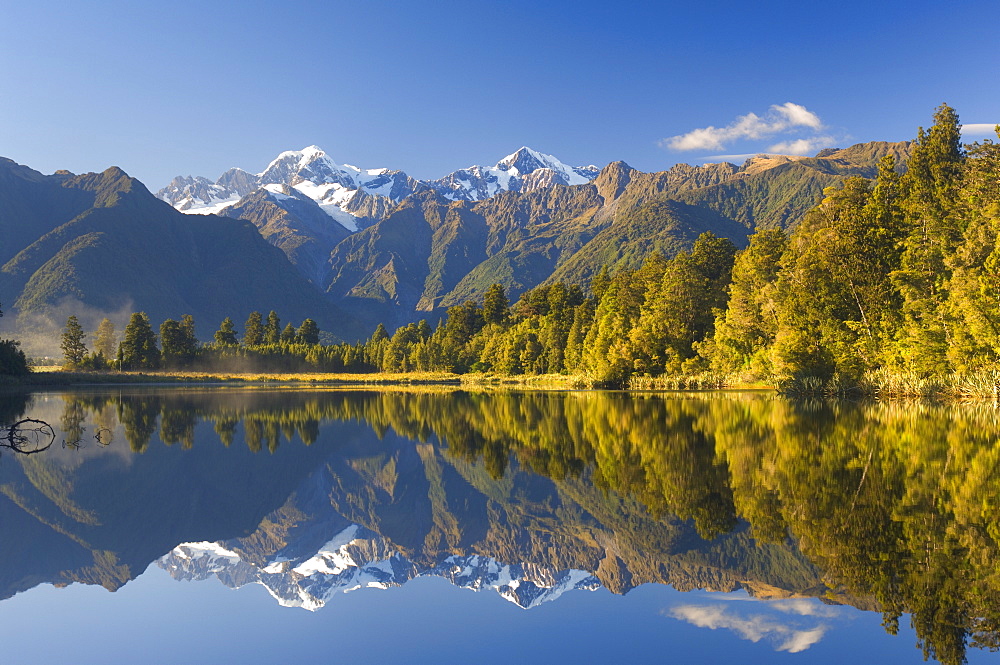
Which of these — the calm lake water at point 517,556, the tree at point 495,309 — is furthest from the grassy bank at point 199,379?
the calm lake water at point 517,556

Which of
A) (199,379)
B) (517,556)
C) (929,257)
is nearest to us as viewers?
(517,556)

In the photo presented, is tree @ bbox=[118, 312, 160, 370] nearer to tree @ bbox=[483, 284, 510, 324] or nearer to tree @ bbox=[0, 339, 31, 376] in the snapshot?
tree @ bbox=[0, 339, 31, 376]

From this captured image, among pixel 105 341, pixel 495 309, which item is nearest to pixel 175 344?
pixel 105 341

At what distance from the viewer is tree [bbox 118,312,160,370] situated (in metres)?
154

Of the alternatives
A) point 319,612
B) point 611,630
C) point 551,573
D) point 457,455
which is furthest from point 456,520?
point 457,455

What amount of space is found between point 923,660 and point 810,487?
9.12 m

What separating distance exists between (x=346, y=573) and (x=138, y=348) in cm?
16313

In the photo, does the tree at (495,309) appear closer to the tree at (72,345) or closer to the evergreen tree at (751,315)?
the evergreen tree at (751,315)

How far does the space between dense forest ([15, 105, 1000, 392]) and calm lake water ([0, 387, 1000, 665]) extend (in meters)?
26.2

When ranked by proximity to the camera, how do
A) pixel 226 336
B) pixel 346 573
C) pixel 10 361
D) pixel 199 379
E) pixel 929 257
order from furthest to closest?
pixel 226 336, pixel 199 379, pixel 10 361, pixel 929 257, pixel 346 573

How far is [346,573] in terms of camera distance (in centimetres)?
1291

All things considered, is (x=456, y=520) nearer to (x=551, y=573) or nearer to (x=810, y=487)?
(x=551, y=573)

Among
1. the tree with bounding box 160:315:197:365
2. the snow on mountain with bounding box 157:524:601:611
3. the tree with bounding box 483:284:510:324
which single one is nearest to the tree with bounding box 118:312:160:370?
the tree with bounding box 160:315:197:365

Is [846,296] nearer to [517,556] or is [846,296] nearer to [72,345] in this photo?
[517,556]
